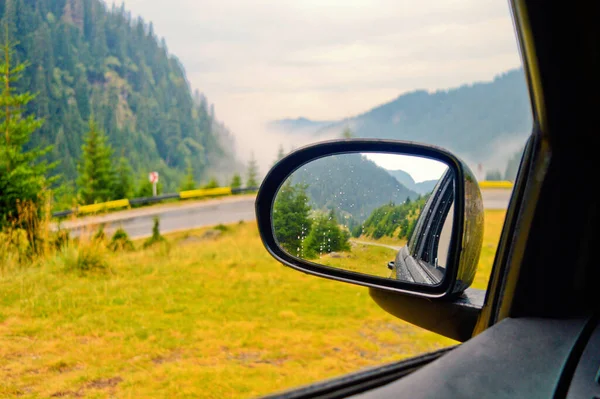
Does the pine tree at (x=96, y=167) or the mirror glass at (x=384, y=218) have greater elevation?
the pine tree at (x=96, y=167)

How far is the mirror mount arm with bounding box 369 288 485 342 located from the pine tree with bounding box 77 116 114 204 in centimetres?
705

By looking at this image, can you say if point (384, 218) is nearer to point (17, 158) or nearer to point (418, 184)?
point (418, 184)

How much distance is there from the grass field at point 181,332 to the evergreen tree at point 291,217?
26.6 inches

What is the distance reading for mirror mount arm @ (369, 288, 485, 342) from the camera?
1284mm

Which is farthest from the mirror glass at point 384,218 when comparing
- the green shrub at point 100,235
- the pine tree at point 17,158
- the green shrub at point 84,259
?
the green shrub at point 100,235

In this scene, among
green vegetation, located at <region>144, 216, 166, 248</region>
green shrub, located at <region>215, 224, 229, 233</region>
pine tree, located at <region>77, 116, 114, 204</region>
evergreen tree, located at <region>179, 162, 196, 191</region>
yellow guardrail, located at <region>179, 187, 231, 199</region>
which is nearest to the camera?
green vegetation, located at <region>144, 216, 166, 248</region>

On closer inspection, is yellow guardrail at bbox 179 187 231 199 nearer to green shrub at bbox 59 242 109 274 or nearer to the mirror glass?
green shrub at bbox 59 242 109 274

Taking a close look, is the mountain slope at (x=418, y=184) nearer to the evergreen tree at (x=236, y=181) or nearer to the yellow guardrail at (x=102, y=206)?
the yellow guardrail at (x=102, y=206)

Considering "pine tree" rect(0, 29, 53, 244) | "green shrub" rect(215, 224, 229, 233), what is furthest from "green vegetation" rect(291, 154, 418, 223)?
"green shrub" rect(215, 224, 229, 233)

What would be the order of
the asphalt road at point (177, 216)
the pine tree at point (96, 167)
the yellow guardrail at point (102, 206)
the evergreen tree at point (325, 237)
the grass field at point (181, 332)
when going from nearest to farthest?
the evergreen tree at point (325, 237) → the grass field at point (181, 332) → the yellow guardrail at point (102, 206) → the asphalt road at point (177, 216) → the pine tree at point (96, 167)

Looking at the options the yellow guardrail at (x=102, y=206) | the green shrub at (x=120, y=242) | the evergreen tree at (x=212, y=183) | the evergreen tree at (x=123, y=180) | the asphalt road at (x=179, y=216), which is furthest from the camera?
the evergreen tree at (x=212, y=183)

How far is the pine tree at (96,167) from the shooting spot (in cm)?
815

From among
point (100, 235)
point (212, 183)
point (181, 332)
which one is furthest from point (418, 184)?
point (212, 183)

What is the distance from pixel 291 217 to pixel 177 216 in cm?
941
